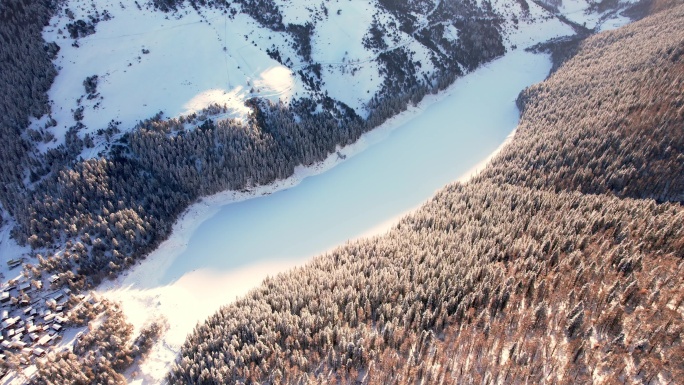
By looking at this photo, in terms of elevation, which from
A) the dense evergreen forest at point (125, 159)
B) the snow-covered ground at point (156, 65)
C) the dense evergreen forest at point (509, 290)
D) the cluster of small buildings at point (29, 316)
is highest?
the snow-covered ground at point (156, 65)

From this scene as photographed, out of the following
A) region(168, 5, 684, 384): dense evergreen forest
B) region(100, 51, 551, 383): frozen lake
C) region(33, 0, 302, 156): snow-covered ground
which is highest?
region(33, 0, 302, 156): snow-covered ground

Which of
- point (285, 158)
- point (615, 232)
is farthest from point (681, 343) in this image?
point (285, 158)

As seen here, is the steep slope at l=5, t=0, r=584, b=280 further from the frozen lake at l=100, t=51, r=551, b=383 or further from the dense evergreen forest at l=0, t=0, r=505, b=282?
the frozen lake at l=100, t=51, r=551, b=383

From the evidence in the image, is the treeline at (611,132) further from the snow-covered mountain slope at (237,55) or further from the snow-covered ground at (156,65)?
the snow-covered ground at (156,65)

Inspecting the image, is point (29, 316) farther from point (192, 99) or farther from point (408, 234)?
point (408, 234)

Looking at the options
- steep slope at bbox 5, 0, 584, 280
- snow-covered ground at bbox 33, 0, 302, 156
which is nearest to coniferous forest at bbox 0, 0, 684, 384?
steep slope at bbox 5, 0, 584, 280

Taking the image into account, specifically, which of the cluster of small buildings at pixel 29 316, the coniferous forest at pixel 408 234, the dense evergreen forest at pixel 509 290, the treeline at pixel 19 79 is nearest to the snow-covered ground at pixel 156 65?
the treeline at pixel 19 79

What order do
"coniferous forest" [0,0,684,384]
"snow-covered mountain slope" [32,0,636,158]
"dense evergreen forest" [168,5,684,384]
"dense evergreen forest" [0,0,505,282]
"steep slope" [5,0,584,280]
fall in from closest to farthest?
"dense evergreen forest" [168,5,684,384]
"coniferous forest" [0,0,684,384]
"dense evergreen forest" [0,0,505,282]
"steep slope" [5,0,584,280]
"snow-covered mountain slope" [32,0,636,158]

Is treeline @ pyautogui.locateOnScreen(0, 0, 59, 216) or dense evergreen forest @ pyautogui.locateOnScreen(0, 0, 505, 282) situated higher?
treeline @ pyautogui.locateOnScreen(0, 0, 59, 216)
